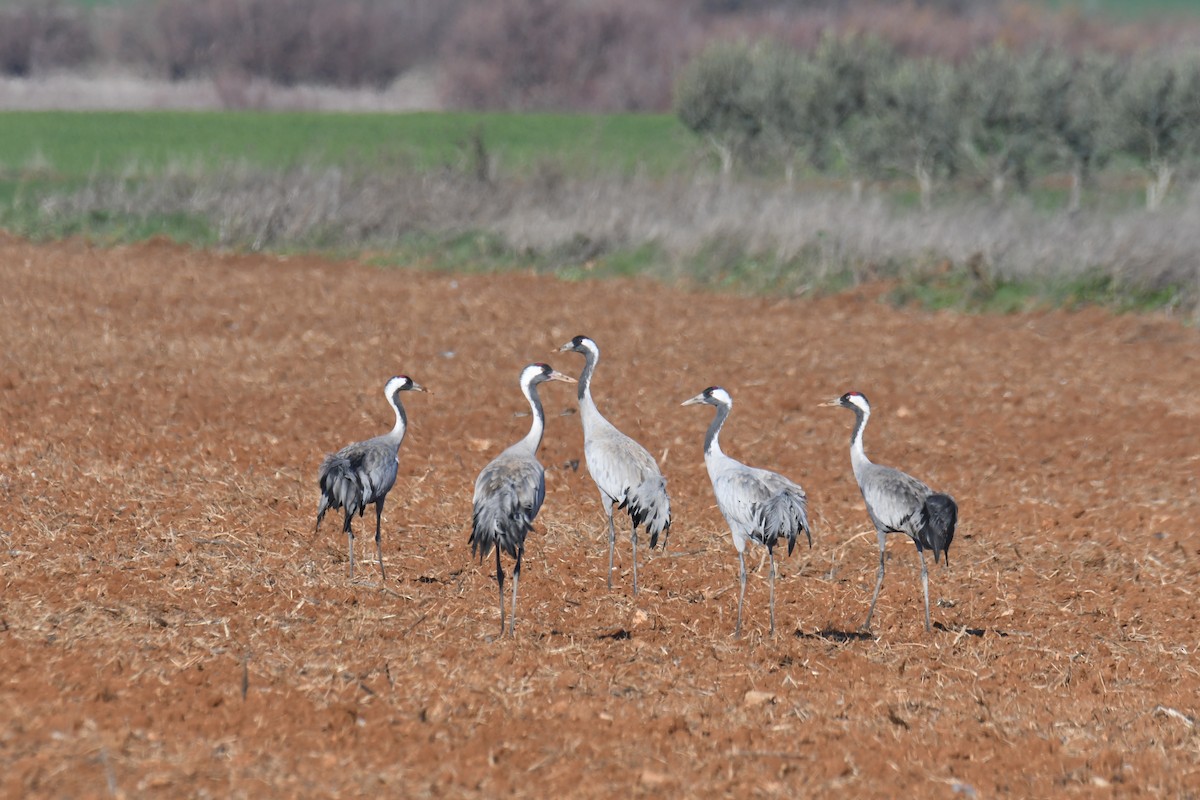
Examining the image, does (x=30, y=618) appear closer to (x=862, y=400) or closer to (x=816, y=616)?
(x=816, y=616)

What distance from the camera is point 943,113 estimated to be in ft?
117

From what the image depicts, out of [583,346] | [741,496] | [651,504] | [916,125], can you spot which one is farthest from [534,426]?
[916,125]

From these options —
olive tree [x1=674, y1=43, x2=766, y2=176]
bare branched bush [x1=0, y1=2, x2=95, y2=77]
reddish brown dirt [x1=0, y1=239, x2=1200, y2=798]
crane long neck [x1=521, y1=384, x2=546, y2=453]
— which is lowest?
bare branched bush [x1=0, y1=2, x2=95, y2=77]

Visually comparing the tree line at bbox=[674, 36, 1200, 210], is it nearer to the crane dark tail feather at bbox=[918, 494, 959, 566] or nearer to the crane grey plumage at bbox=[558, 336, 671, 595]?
the crane grey plumage at bbox=[558, 336, 671, 595]

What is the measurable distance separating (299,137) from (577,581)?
40022 millimetres

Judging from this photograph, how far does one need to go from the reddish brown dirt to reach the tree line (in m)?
16.6

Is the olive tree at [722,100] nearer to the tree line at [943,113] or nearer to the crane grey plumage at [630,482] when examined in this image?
the tree line at [943,113]

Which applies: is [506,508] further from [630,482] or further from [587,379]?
[587,379]

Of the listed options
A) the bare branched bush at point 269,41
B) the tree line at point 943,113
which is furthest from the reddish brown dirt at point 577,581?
the bare branched bush at point 269,41

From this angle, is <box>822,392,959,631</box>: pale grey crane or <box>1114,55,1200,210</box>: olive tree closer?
<box>822,392,959,631</box>: pale grey crane

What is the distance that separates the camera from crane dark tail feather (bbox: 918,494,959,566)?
8.18 m

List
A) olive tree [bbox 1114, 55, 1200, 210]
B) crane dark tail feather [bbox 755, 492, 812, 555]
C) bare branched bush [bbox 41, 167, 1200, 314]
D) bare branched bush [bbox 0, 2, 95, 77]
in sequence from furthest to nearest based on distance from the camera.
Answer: bare branched bush [bbox 0, 2, 95, 77] → olive tree [bbox 1114, 55, 1200, 210] → bare branched bush [bbox 41, 167, 1200, 314] → crane dark tail feather [bbox 755, 492, 812, 555]

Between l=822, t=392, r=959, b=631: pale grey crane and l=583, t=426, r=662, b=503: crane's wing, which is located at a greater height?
l=822, t=392, r=959, b=631: pale grey crane

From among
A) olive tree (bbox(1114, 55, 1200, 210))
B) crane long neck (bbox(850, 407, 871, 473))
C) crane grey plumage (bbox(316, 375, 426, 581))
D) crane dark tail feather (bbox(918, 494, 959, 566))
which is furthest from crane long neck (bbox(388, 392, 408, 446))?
olive tree (bbox(1114, 55, 1200, 210))
